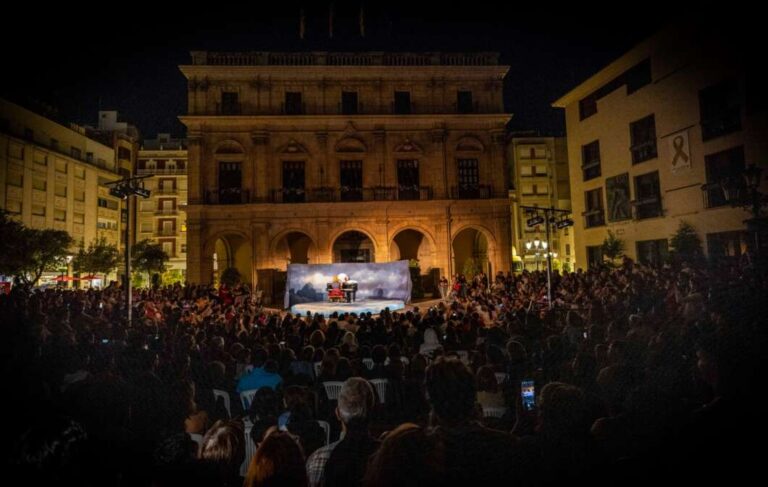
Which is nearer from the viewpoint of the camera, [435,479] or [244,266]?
[435,479]

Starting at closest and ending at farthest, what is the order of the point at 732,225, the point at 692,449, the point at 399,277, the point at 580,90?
the point at 692,449 < the point at 732,225 < the point at 399,277 < the point at 580,90

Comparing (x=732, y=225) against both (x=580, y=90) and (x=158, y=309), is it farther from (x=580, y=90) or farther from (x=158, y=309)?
(x=158, y=309)

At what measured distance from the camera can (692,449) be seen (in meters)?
2.47

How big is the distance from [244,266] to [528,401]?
2913 cm

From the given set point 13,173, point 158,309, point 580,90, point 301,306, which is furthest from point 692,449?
point 13,173

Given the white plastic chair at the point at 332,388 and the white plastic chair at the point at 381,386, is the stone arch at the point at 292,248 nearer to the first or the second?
the white plastic chair at the point at 381,386

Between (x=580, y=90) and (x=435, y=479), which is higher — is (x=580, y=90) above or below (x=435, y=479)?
above

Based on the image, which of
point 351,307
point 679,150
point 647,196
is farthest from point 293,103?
point 679,150

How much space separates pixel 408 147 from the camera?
27.8 meters

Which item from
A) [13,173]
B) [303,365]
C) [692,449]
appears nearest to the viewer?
[692,449]

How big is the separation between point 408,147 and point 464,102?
206 inches

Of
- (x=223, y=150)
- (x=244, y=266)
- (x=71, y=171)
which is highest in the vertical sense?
(x=71, y=171)

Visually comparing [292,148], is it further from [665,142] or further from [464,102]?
[665,142]

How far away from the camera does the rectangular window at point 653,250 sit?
20.7 metres
